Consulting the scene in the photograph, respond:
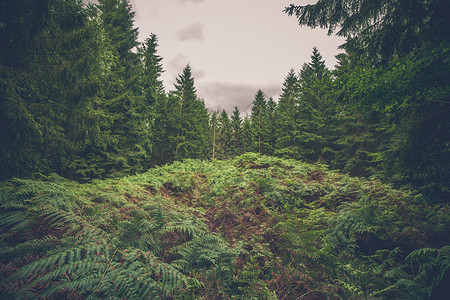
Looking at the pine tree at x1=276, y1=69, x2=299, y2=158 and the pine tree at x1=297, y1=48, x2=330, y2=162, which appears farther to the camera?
the pine tree at x1=276, y1=69, x2=299, y2=158

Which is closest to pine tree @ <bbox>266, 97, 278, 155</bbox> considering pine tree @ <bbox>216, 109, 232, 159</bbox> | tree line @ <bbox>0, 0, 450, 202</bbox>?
pine tree @ <bbox>216, 109, 232, 159</bbox>

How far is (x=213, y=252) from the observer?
3238 mm

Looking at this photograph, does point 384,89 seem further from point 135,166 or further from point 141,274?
point 135,166

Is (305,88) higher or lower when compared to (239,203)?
higher

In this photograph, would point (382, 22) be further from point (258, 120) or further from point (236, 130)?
point (236, 130)

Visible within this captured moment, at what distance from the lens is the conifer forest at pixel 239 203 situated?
2.38 m

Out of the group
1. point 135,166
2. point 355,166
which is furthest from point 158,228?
point 355,166

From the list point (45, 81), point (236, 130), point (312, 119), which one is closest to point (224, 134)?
point (236, 130)

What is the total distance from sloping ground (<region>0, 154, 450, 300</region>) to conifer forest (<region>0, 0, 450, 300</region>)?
0.02 meters

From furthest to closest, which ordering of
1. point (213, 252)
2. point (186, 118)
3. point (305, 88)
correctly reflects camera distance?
1. point (186, 118)
2. point (305, 88)
3. point (213, 252)

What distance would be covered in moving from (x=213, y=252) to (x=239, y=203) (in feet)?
10.2

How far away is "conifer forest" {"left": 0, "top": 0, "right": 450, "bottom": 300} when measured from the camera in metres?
2.38

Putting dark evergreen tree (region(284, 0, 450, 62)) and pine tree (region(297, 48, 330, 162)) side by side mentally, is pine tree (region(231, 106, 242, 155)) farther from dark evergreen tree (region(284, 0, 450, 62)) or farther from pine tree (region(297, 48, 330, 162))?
dark evergreen tree (region(284, 0, 450, 62))

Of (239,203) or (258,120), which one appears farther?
(258,120)
